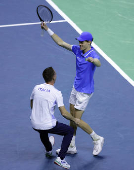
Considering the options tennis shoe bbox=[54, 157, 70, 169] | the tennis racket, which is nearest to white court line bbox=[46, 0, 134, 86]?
the tennis racket

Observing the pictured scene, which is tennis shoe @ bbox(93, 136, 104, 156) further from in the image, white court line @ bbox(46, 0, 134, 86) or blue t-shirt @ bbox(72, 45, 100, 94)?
white court line @ bbox(46, 0, 134, 86)

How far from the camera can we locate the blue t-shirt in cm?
815

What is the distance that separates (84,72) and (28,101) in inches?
95.0

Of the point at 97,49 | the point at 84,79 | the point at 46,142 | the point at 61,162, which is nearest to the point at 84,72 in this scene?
the point at 84,79

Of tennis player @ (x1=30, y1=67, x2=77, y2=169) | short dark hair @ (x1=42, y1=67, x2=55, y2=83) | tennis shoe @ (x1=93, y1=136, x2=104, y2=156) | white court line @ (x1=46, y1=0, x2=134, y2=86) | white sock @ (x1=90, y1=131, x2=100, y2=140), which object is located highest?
white court line @ (x1=46, y1=0, x2=134, y2=86)

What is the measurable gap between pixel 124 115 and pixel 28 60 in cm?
334

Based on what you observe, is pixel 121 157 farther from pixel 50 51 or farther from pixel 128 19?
pixel 128 19

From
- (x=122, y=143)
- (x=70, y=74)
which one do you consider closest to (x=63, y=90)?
(x=70, y=74)

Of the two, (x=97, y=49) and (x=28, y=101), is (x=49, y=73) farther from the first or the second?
(x=97, y=49)

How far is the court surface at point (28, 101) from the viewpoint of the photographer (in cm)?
848

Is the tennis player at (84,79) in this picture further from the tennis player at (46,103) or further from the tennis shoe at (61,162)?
the tennis player at (46,103)

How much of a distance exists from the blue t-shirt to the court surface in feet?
4.34

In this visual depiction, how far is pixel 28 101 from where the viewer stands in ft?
33.3

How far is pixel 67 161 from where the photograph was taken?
8430 mm
